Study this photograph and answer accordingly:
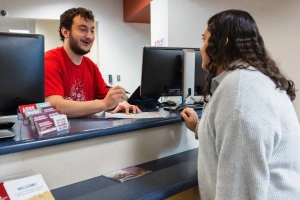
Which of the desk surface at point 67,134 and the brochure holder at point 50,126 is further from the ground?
the brochure holder at point 50,126

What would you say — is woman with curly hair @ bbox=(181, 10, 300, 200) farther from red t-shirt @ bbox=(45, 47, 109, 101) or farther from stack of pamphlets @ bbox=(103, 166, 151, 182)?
red t-shirt @ bbox=(45, 47, 109, 101)

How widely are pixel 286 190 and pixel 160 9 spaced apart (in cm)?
295

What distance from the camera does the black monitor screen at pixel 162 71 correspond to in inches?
65.5

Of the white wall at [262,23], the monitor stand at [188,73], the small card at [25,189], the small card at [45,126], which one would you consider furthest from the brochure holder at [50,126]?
the white wall at [262,23]

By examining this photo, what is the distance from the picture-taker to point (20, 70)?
3.42 ft

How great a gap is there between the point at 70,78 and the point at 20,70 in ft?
2.63

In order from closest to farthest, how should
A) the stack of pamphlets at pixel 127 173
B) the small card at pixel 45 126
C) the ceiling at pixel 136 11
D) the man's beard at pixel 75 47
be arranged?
1. the small card at pixel 45 126
2. the stack of pamphlets at pixel 127 173
3. the man's beard at pixel 75 47
4. the ceiling at pixel 136 11

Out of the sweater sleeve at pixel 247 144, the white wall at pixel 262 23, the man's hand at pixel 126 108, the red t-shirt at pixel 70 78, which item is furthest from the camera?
the white wall at pixel 262 23

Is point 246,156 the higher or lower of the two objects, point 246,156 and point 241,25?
the lower

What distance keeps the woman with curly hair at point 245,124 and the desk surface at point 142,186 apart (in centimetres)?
14

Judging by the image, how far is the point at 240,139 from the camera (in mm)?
739

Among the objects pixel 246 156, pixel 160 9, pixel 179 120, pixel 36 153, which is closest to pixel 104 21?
pixel 160 9

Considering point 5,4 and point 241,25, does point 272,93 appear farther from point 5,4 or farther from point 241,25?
point 5,4

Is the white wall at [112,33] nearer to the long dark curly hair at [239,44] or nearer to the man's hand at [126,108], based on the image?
the man's hand at [126,108]
